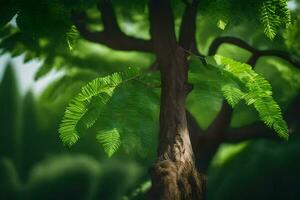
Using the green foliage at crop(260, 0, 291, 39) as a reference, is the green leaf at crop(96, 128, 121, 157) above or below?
below

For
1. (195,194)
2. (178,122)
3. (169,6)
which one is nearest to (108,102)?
(178,122)

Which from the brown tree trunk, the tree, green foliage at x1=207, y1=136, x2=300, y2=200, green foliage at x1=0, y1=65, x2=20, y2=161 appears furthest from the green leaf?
green foliage at x1=0, y1=65, x2=20, y2=161

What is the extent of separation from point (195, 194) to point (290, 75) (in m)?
3.39

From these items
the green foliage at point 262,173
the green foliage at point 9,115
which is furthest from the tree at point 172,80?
the green foliage at point 9,115

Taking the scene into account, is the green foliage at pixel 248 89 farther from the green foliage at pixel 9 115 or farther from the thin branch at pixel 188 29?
the green foliage at pixel 9 115

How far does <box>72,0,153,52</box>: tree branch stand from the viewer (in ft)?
22.9

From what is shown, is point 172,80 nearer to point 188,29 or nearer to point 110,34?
point 188,29

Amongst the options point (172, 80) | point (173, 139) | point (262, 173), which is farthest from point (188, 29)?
point (262, 173)

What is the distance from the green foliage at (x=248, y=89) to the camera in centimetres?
396

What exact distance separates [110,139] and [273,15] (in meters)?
1.72

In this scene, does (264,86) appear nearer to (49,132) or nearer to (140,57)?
(140,57)

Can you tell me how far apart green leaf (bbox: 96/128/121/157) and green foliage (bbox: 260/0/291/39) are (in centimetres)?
154

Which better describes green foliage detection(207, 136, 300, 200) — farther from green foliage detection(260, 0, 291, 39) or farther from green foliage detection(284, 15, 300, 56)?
green foliage detection(260, 0, 291, 39)

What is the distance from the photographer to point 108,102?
4.28 meters
